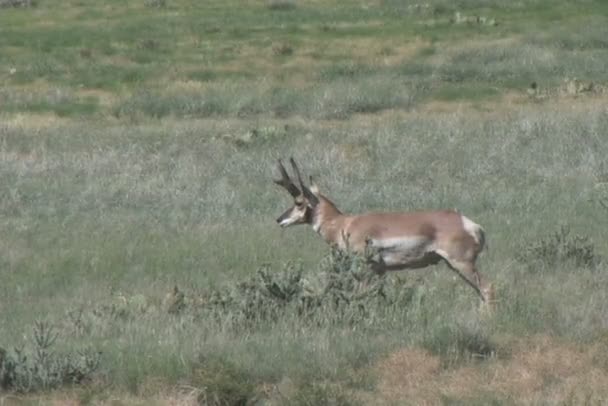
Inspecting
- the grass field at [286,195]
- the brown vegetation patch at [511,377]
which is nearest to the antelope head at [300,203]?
the grass field at [286,195]

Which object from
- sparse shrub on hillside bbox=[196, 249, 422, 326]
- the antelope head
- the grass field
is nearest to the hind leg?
the grass field

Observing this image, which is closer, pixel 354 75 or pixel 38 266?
pixel 38 266

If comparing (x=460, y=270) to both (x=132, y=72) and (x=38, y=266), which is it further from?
(x=132, y=72)

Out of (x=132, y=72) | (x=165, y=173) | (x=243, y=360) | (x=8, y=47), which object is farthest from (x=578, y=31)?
(x=243, y=360)

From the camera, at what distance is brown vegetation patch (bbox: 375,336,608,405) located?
31.7ft

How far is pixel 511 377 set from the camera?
1007cm

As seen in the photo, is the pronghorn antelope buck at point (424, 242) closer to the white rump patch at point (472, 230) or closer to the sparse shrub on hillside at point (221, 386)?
the white rump patch at point (472, 230)

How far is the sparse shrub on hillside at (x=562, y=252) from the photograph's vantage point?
14297mm

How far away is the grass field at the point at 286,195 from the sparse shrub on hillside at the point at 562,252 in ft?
0.14

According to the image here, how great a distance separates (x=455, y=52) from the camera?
3928cm

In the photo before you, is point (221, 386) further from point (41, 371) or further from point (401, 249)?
point (401, 249)

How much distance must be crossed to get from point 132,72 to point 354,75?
612 centimetres

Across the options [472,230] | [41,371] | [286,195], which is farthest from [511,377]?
[286,195]

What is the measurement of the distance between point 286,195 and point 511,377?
1162 centimetres
